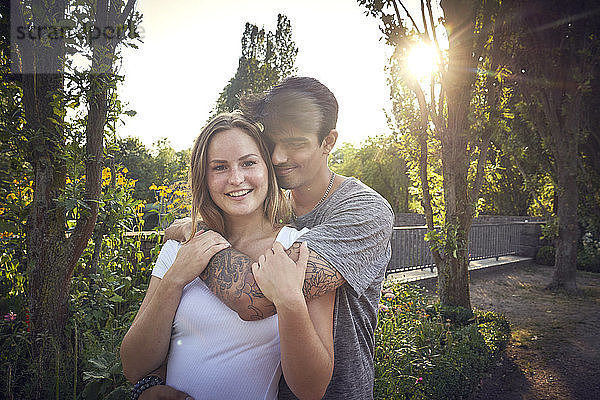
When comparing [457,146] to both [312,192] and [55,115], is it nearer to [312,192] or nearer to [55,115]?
[312,192]

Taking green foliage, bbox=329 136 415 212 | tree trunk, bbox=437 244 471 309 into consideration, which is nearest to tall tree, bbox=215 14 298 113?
green foliage, bbox=329 136 415 212

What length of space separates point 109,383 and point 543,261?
52.6ft

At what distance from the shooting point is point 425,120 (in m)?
6.62

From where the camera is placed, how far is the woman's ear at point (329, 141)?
2.26m

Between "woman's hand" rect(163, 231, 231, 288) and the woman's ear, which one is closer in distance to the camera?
"woman's hand" rect(163, 231, 231, 288)

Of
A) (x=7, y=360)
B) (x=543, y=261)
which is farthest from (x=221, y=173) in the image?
(x=543, y=261)

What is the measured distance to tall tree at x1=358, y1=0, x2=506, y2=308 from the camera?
20.5 ft

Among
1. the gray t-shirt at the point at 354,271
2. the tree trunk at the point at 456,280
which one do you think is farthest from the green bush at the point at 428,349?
the gray t-shirt at the point at 354,271

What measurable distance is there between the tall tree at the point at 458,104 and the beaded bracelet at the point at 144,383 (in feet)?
17.3

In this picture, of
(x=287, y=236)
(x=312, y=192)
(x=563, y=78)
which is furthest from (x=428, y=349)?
(x=563, y=78)

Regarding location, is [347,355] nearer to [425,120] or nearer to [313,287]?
[313,287]

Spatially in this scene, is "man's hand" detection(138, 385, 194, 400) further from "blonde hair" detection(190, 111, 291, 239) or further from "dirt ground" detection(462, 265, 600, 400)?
"dirt ground" detection(462, 265, 600, 400)

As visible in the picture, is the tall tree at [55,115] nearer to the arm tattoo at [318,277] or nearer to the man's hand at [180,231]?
the man's hand at [180,231]

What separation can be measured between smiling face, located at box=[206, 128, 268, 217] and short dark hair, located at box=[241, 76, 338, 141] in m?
0.29
